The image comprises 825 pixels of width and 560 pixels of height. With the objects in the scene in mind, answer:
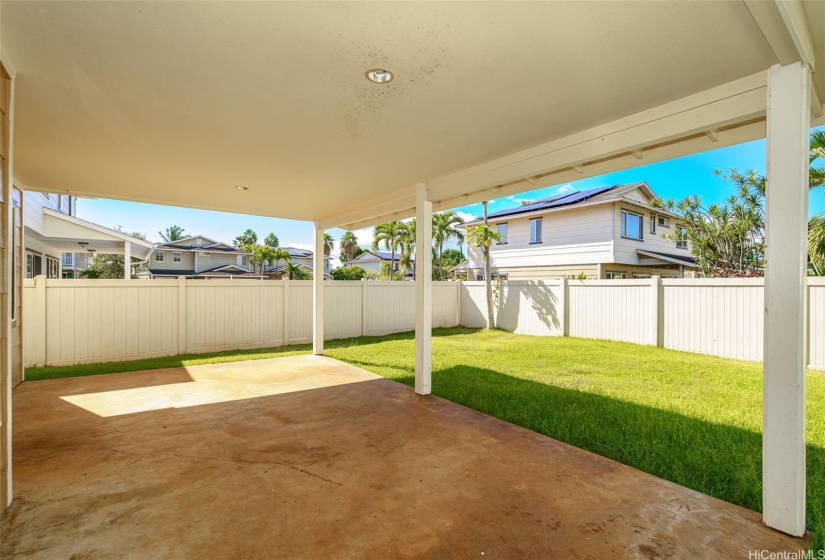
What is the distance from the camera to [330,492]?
2635 millimetres

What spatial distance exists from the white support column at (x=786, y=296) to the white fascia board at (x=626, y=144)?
0.21 m

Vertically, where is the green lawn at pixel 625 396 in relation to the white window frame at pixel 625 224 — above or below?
below

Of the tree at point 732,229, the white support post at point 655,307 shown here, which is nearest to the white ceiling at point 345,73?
the white support post at point 655,307

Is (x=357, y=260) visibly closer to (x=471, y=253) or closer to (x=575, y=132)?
(x=471, y=253)

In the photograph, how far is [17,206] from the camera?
4.97m

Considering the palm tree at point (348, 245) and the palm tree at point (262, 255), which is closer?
the palm tree at point (262, 255)

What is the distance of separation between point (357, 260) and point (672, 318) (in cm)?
3468

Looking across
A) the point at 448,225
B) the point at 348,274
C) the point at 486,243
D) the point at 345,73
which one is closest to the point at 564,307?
the point at 486,243

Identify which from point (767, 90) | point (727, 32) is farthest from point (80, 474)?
point (767, 90)

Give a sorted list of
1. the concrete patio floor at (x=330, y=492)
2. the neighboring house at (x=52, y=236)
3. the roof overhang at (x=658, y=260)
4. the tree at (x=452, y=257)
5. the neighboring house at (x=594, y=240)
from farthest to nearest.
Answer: the tree at (x=452, y=257), the roof overhang at (x=658, y=260), the neighboring house at (x=594, y=240), the neighboring house at (x=52, y=236), the concrete patio floor at (x=330, y=492)

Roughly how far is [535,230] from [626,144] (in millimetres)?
12042

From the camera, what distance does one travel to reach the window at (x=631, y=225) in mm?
13008

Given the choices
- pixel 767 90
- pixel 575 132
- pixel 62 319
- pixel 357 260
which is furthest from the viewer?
pixel 357 260

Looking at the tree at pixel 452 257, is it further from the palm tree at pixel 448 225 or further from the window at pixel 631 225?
the window at pixel 631 225
